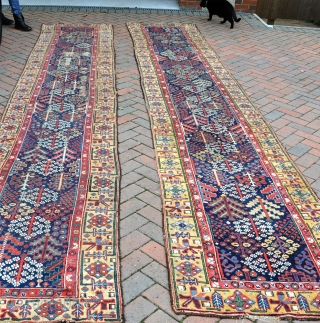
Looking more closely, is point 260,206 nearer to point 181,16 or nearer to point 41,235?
point 41,235

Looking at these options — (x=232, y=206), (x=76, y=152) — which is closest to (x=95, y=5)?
(x=76, y=152)

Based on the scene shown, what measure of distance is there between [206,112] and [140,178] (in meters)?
1.57

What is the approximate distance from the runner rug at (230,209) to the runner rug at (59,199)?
1.52ft

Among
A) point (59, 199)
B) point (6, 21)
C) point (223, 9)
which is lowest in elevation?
point (6, 21)

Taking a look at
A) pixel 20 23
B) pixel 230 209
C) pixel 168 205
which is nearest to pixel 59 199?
pixel 168 205

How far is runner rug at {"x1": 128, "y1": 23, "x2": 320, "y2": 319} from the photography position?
103 inches

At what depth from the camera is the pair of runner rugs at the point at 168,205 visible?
2.57 m

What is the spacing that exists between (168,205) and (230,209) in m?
0.48

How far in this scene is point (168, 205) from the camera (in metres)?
3.33

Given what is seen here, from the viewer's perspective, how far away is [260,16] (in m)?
8.88

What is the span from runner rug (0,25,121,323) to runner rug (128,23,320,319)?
0.46 meters

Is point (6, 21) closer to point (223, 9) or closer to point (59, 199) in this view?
point (223, 9)

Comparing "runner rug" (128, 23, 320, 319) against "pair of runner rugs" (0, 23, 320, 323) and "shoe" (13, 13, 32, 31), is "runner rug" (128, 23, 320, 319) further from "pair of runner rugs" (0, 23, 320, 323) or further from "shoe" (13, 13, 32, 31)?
"shoe" (13, 13, 32, 31)

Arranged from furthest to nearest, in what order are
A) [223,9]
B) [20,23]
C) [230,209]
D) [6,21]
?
1. [223,9]
2. [6,21]
3. [20,23]
4. [230,209]
